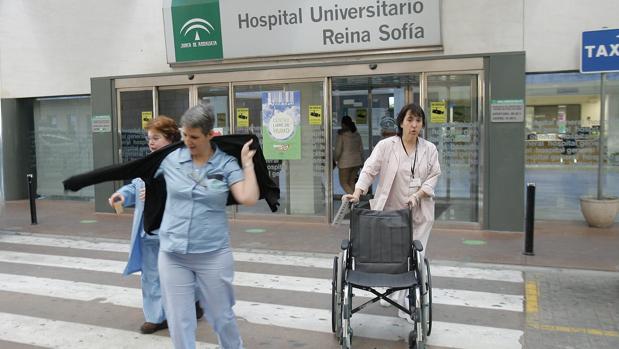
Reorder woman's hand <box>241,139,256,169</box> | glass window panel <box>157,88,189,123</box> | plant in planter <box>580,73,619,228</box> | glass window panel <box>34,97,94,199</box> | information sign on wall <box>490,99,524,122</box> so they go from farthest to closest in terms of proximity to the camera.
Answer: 1. glass window panel <box>34,97,94,199</box>
2. glass window panel <box>157,88,189,123</box>
3. plant in planter <box>580,73,619,228</box>
4. information sign on wall <box>490,99,524,122</box>
5. woman's hand <box>241,139,256,169</box>

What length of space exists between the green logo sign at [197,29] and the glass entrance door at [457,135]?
431 cm

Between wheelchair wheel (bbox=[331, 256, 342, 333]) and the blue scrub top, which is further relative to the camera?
wheelchair wheel (bbox=[331, 256, 342, 333])

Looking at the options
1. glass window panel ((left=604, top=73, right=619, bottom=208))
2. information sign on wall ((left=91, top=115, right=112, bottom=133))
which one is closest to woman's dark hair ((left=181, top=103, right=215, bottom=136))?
glass window panel ((left=604, top=73, right=619, bottom=208))

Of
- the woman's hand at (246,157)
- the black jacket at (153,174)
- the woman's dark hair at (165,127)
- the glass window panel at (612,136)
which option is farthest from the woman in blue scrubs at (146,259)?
the glass window panel at (612,136)

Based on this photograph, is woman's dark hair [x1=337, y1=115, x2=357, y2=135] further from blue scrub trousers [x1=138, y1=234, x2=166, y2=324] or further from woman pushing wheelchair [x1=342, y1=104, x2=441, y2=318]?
blue scrub trousers [x1=138, y1=234, x2=166, y2=324]

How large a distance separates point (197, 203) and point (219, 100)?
27.0ft

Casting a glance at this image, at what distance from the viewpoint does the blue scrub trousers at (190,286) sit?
3.57m

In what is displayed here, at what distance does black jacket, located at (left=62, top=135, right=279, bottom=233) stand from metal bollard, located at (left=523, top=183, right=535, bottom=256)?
4834mm

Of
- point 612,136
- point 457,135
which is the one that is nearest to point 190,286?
point 457,135

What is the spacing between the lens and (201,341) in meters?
4.83

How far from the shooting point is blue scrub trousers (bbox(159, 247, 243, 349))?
11.7 ft

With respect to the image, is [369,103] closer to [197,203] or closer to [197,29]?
[197,29]

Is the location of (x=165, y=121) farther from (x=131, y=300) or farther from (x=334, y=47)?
(x=334, y=47)

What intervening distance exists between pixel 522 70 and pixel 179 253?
7.56m
